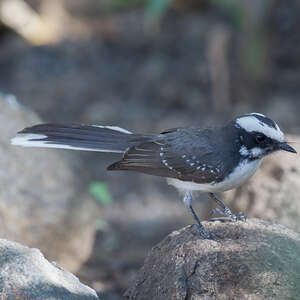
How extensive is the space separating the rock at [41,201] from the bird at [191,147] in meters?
1.07

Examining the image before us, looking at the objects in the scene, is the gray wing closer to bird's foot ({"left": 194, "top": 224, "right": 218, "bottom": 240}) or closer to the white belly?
the white belly

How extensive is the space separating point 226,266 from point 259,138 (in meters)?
1.40

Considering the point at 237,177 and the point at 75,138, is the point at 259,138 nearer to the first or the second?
the point at 237,177

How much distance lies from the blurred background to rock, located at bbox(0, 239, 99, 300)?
220 cm

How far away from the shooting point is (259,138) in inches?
197

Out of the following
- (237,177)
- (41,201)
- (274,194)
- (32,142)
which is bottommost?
(41,201)

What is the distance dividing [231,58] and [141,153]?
6.46m

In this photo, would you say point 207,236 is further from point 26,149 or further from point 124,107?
point 124,107

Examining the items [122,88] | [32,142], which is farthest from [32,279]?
[122,88]

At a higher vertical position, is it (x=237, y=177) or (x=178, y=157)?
(x=178, y=157)

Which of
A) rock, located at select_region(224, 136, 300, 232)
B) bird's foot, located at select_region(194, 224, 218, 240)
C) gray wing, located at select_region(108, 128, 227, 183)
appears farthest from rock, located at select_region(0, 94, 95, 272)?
bird's foot, located at select_region(194, 224, 218, 240)

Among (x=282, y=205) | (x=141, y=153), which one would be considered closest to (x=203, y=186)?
(x=141, y=153)

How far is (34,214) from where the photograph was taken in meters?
6.41

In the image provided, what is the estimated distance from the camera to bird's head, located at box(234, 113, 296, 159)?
16.3ft
